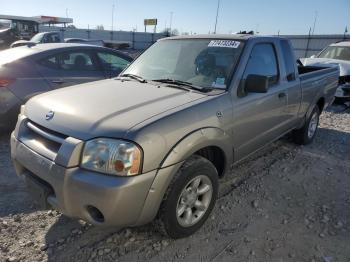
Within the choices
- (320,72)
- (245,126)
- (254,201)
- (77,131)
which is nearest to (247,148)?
(245,126)

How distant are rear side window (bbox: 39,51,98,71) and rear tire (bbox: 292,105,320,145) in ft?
12.3

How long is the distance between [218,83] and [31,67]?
337cm

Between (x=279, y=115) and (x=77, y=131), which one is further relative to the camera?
(x=279, y=115)

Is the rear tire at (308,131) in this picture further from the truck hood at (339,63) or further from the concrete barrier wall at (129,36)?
the concrete barrier wall at (129,36)

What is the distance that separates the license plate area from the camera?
265 centimetres

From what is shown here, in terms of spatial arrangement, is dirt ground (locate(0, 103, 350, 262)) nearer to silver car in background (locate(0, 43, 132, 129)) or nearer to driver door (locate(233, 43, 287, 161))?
driver door (locate(233, 43, 287, 161))

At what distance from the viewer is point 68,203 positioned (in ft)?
8.24

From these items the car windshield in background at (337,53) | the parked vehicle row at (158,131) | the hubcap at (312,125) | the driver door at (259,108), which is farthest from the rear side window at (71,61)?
the car windshield in background at (337,53)

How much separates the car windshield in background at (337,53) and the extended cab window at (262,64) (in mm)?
7790

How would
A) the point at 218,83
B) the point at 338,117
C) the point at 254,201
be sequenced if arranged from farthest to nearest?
the point at 338,117, the point at 254,201, the point at 218,83

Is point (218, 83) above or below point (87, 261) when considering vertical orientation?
above

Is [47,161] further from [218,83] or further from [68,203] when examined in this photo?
[218,83]

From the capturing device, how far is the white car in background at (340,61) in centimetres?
930

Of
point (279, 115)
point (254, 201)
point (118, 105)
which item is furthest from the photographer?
point (279, 115)
